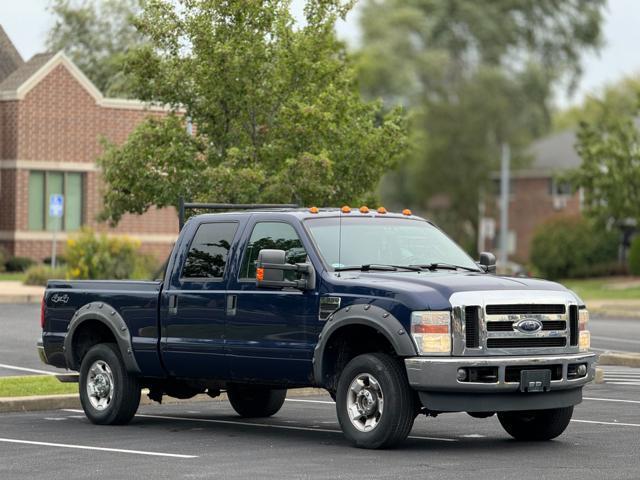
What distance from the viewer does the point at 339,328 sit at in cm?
1256

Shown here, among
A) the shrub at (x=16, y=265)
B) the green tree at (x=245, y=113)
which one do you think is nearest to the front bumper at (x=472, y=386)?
the green tree at (x=245, y=113)

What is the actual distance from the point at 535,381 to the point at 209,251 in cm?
355

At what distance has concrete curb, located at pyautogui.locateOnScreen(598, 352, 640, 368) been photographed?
72.7ft

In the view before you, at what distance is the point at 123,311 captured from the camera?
576 inches

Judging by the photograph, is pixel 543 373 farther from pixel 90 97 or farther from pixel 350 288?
pixel 90 97

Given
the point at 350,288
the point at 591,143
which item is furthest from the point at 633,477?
the point at 591,143

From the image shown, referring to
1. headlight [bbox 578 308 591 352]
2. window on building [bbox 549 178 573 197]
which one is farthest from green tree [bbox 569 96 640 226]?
headlight [bbox 578 308 591 352]

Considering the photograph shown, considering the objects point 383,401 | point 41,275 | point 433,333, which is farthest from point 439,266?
point 41,275

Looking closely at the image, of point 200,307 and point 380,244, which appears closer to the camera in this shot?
point 380,244

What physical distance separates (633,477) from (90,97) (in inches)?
1669

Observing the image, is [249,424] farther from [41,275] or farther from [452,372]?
[41,275]

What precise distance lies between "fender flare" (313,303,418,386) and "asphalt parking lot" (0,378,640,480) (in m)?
0.73

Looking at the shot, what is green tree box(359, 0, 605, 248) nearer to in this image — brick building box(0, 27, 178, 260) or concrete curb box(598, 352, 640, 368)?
brick building box(0, 27, 178, 260)

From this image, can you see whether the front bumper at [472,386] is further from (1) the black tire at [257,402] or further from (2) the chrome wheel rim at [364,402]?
(1) the black tire at [257,402]
